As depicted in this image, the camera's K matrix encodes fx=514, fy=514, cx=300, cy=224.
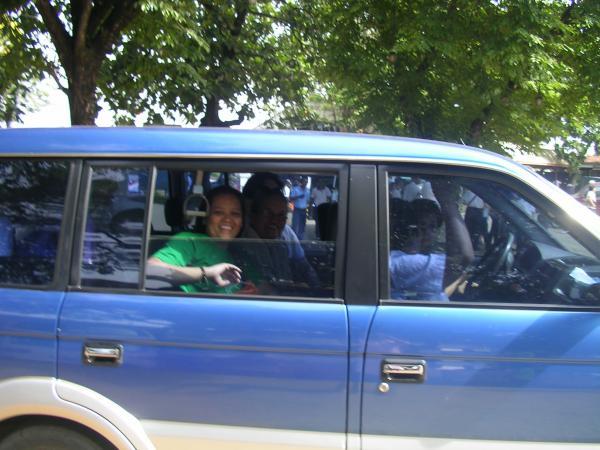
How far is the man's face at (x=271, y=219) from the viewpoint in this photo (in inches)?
104

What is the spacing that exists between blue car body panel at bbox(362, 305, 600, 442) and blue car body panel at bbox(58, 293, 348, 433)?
0.19 meters

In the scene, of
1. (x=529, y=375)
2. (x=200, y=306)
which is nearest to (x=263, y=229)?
(x=200, y=306)

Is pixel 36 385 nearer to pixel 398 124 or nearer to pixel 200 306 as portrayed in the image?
pixel 200 306

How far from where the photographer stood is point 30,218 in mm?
2236

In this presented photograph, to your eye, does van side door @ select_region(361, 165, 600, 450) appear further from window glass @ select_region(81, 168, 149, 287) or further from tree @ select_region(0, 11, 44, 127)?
tree @ select_region(0, 11, 44, 127)

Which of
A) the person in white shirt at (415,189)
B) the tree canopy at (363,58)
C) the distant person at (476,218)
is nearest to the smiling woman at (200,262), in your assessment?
the person in white shirt at (415,189)

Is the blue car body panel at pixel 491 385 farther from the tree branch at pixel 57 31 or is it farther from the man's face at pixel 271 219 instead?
the tree branch at pixel 57 31

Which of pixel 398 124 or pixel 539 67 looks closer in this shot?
pixel 539 67

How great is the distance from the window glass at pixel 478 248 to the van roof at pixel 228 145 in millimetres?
105

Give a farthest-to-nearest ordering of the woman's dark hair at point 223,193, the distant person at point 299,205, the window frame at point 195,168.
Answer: the woman's dark hair at point 223,193 → the distant person at point 299,205 → the window frame at point 195,168

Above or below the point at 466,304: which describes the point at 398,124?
above

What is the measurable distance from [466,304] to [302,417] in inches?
31.0

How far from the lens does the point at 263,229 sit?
8.87ft

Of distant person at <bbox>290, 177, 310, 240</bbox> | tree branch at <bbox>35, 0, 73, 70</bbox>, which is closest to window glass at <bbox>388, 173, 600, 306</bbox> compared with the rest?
distant person at <bbox>290, 177, 310, 240</bbox>
